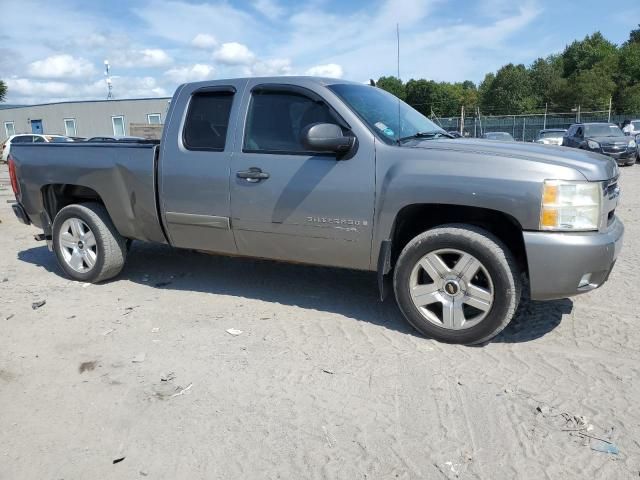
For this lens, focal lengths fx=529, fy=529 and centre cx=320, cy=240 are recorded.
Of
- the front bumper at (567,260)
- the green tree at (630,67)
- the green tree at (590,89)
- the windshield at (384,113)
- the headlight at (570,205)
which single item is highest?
the green tree at (630,67)

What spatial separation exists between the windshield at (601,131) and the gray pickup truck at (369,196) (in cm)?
1653

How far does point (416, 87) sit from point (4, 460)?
57.0m

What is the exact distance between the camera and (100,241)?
507 centimetres

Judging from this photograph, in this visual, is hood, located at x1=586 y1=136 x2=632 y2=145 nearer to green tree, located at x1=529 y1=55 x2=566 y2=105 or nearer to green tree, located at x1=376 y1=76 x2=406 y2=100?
green tree, located at x1=376 y1=76 x2=406 y2=100

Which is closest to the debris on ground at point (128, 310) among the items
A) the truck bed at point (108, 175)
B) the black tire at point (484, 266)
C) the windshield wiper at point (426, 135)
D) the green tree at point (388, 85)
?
the truck bed at point (108, 175)

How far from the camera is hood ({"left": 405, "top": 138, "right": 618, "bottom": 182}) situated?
3.33 metres

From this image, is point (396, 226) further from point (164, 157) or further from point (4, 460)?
point (4, 460)

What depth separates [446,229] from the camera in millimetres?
3625

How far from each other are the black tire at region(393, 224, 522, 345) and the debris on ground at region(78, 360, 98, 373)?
2156 mm

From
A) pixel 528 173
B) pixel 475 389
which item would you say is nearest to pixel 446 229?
pixel 528 173

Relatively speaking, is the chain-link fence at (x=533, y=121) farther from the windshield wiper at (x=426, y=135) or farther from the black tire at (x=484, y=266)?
the black tire at (x=484, y=266)

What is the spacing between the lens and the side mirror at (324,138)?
3.63 meters

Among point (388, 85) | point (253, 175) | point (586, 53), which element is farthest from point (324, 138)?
point (586, 53)

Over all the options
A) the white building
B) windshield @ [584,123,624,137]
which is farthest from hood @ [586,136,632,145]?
the white building
